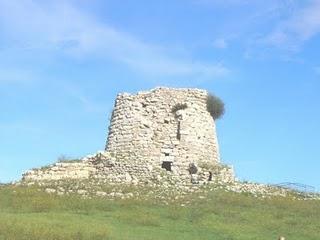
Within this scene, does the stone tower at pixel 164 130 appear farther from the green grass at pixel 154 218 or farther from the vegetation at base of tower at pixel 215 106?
the green grass at pixel 154 218

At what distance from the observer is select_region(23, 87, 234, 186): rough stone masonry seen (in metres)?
40.6

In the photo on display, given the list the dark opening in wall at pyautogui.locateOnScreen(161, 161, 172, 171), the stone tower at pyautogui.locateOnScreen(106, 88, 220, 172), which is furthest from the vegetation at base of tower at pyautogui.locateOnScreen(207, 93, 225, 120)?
the dark opening in wall at pyautogui.locateOnScreen(161, 161, 172, 171)

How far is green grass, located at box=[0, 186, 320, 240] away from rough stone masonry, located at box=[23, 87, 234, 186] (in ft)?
17.9

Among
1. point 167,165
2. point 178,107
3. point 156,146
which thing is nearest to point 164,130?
point 156,146

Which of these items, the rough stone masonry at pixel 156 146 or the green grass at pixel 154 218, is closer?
the green grass at pixel 154 218

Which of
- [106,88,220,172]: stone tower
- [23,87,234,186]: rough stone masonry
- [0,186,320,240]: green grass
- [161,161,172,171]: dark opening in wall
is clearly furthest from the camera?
[161,161,172,171]: dark opening in wall

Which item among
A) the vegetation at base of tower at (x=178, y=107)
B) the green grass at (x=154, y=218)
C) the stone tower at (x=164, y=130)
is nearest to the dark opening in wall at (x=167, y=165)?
the stone tower at (x=164, y=130)

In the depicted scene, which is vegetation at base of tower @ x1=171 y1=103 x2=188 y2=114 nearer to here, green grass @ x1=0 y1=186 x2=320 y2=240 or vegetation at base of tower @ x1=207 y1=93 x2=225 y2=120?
vegetation at base of tower @ x1=207 y1=93 x2=225 y2=120

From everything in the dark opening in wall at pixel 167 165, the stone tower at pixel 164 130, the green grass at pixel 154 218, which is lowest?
the green grass at pixel 154 218

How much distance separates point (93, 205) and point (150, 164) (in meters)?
10.4

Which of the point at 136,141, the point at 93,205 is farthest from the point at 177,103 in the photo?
the point at 93,205

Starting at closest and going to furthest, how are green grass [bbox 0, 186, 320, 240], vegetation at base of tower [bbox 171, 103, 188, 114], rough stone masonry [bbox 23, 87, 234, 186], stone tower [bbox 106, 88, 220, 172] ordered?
1. green grass [bbox 0, 186, 320, 240]
2. rough stone masonry [bbox 23, 87, 234, 186]
3. stone tower [bbox 106, 88, 220, 172]
4. vegetation at base of tower [bbox 171, 103, 188, 114]

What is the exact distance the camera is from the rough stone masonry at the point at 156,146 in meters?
40.6

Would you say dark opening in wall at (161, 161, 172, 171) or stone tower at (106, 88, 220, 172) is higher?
stone tower at (106, 88, 220, 172)
